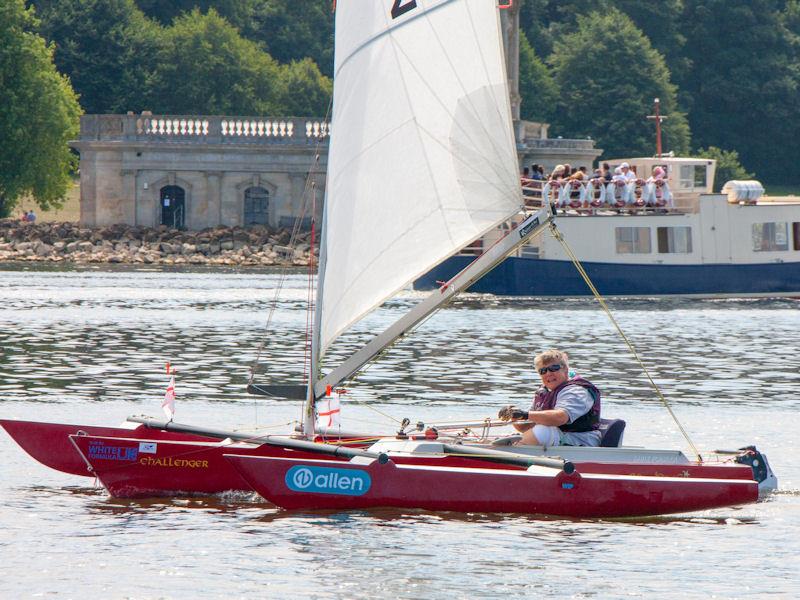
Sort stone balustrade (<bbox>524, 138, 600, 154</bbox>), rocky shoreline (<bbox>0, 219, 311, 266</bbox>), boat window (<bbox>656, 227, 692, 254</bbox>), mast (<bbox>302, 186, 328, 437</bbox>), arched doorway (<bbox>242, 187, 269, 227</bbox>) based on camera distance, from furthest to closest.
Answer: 1. arched doorway (<bbox>242, 187, 269, 227</bbox>)
2. stone balustrade (<bbox>524, 138, 600, 154</bbox>)
3. rocky shoreline (<bbox>0, 219, 311, 266</bbox>)
4. boat window (<bbox>656, 227, 692, 254</bbox>)
5. mast (<bbox>302, 186, 328, 437</bbox>)

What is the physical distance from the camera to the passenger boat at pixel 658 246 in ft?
191

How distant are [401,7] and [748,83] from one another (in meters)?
121

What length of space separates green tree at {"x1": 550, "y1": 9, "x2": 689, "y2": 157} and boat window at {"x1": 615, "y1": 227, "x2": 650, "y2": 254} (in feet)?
188

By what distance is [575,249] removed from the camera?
58312mm

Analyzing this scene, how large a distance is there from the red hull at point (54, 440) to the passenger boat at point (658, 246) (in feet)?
124

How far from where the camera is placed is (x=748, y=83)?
135875mm

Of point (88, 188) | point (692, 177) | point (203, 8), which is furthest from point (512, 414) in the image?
point (203, 8)

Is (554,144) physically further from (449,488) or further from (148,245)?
(449,488)

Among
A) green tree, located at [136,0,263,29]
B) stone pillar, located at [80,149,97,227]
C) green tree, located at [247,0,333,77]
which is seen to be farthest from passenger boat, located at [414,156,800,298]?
green tree, located at [136,0,263,29]

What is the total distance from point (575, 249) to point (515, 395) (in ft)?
94.7

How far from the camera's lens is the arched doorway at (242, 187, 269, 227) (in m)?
89.4

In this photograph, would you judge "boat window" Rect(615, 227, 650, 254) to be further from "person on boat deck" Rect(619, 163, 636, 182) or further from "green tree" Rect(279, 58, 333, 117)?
"green tree" Rect(279, 58, 333, 117)

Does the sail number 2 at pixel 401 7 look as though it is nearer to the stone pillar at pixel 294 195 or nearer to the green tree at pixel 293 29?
the stone pillar at pixel 294 195

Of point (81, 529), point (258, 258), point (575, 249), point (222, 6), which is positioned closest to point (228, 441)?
point (81, 529)
